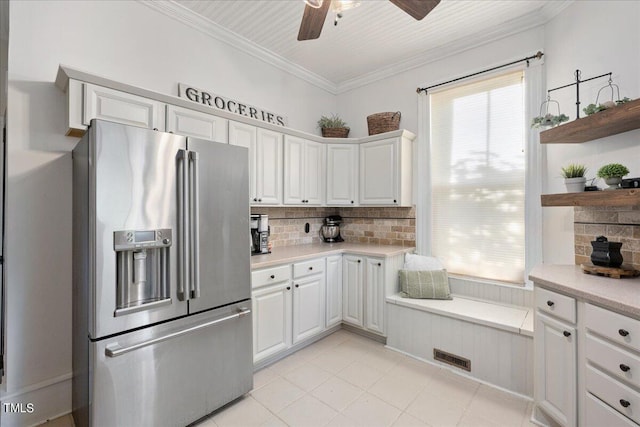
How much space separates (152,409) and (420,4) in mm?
2567

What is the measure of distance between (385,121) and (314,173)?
0.99m

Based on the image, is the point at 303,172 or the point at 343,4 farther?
the point at 303,172

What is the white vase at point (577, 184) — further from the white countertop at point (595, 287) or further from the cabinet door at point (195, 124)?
the cabinet door at point (195, 124)

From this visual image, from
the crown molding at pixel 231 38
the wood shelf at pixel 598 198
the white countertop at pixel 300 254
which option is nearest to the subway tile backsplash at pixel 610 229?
the wood shelf at pixel 598 198

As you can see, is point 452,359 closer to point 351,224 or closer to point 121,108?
point 351,224

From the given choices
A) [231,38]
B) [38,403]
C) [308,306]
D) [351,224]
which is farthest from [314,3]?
[38,403]

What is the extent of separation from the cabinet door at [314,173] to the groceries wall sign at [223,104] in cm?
44

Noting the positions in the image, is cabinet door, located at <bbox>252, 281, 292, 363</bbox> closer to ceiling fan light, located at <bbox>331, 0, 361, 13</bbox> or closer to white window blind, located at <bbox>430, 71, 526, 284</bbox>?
white window blind, located at <bbox>430, 71, 526, 284</bbox>

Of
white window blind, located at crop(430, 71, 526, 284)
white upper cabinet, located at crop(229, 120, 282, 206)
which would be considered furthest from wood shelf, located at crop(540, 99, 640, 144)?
white upper cabinet, located at crop(229, 120, 282, 206)

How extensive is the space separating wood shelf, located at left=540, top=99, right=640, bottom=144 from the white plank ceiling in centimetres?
111

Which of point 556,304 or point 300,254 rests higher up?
point 300,254

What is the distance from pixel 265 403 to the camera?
198 cm

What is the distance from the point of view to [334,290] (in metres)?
3.00

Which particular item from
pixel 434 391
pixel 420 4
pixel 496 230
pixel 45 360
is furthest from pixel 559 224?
pixel 45 360
